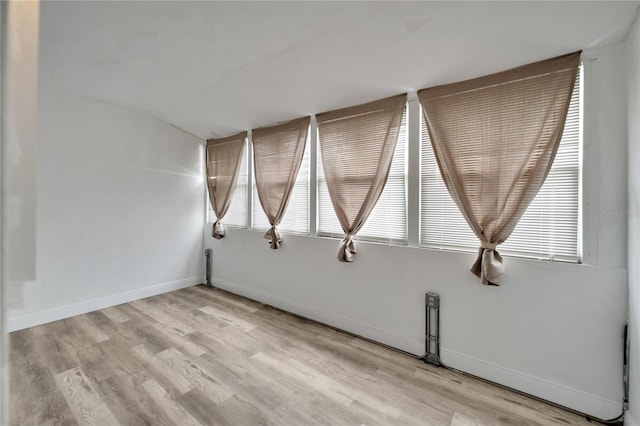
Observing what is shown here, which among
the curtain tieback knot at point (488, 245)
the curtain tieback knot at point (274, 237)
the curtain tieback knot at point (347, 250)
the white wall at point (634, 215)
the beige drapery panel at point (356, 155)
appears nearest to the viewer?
the white wall at point (634, 215)

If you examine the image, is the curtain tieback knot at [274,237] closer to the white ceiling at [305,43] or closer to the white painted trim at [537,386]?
the white ceiling at [305,43]

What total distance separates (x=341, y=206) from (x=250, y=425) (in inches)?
75.1

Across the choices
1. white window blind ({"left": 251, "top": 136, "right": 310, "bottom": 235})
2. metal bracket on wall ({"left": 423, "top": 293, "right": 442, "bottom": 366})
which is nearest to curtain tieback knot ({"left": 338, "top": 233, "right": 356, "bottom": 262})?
white window blind ({"left": 251, "top": 136, "right": 310, "bottom": 235})

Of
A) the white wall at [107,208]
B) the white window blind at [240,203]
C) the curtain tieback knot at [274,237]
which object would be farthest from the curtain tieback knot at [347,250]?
the white wall at [107,208]

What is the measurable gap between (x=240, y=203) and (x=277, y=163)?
1028mm

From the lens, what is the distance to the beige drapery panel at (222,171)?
4023 millimetres

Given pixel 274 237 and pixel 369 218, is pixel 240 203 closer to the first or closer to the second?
pixel 274 237

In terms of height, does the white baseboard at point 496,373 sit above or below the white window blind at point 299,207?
below

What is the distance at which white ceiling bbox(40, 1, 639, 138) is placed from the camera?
→ 1708 mm

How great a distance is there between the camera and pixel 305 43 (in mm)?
2158

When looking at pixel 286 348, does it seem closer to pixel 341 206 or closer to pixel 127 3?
pixel 341 206

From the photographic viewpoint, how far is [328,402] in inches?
74.7

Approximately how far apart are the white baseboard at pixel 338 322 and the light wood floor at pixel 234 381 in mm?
88

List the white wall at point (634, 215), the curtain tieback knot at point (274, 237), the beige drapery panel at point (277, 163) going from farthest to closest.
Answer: the curtain tieback knot at point (274, 237) → the beige drapery panel at point (277, 163) → the white wall at point (634, 215)
